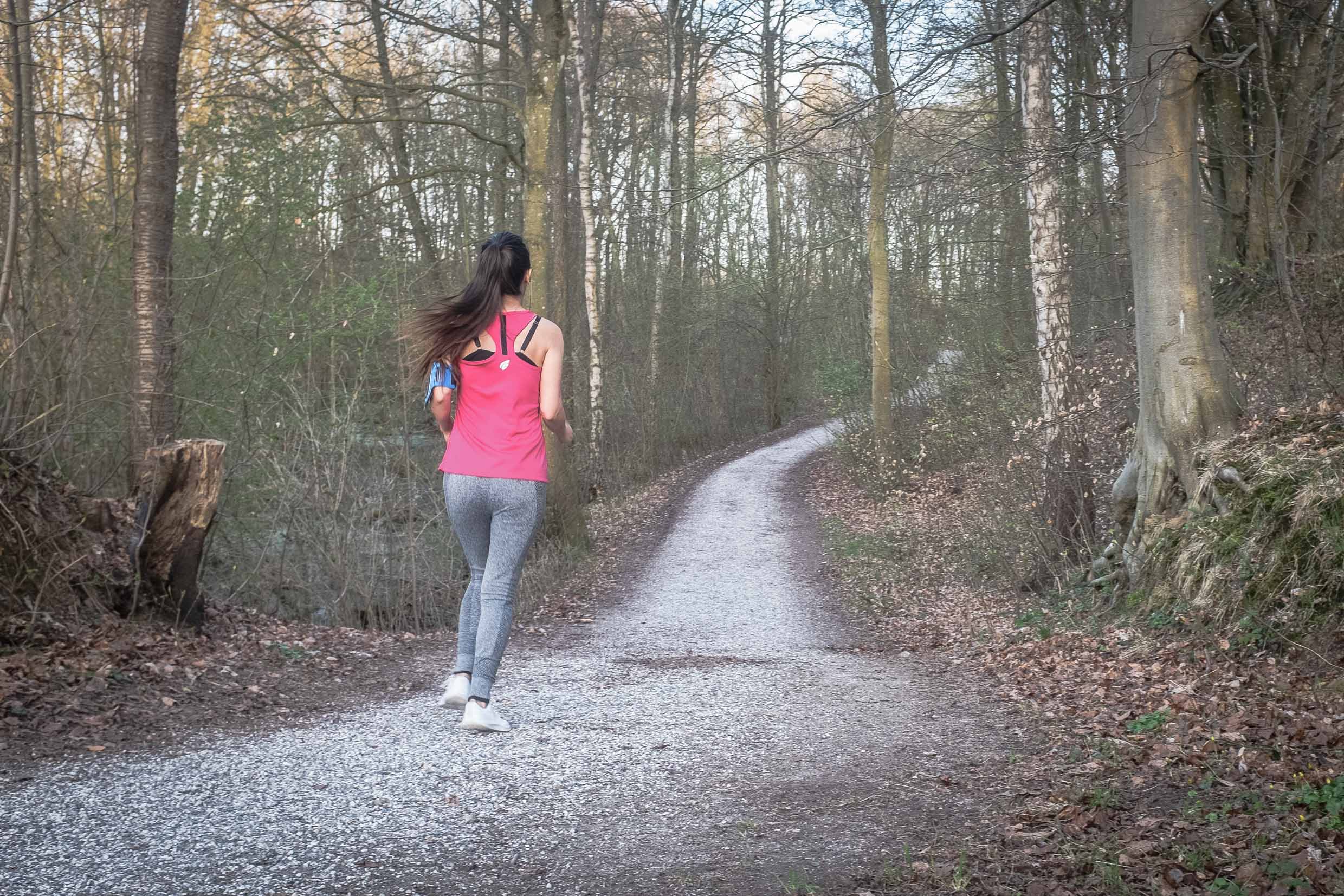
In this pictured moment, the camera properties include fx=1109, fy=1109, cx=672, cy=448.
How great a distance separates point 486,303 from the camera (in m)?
5.18

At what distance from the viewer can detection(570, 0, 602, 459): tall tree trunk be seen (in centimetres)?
1711

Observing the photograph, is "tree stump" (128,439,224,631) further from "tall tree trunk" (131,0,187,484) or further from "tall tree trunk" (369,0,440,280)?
"tall tree trunk" (369,0,440,280)

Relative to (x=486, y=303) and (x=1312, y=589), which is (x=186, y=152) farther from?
(x=1312, y=589)

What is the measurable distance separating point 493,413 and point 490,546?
2.12 feet

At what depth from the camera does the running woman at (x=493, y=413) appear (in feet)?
17.0

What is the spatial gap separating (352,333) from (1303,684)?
32.2ft

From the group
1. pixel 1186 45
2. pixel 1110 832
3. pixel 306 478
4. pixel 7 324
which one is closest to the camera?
pixel 1110 832

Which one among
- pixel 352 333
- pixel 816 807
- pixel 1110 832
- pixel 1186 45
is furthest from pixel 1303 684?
pixel 352 333

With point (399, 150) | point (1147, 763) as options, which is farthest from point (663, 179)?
point (1147, 763)

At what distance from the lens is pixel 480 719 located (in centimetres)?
531

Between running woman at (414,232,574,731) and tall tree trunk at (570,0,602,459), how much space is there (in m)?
11.5

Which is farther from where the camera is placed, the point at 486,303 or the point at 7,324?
the point at 7,324

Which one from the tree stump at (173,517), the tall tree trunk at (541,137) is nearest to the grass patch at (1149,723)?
the tree stump at (173,517)

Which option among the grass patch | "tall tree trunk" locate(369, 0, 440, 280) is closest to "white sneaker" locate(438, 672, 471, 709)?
the grass patch
